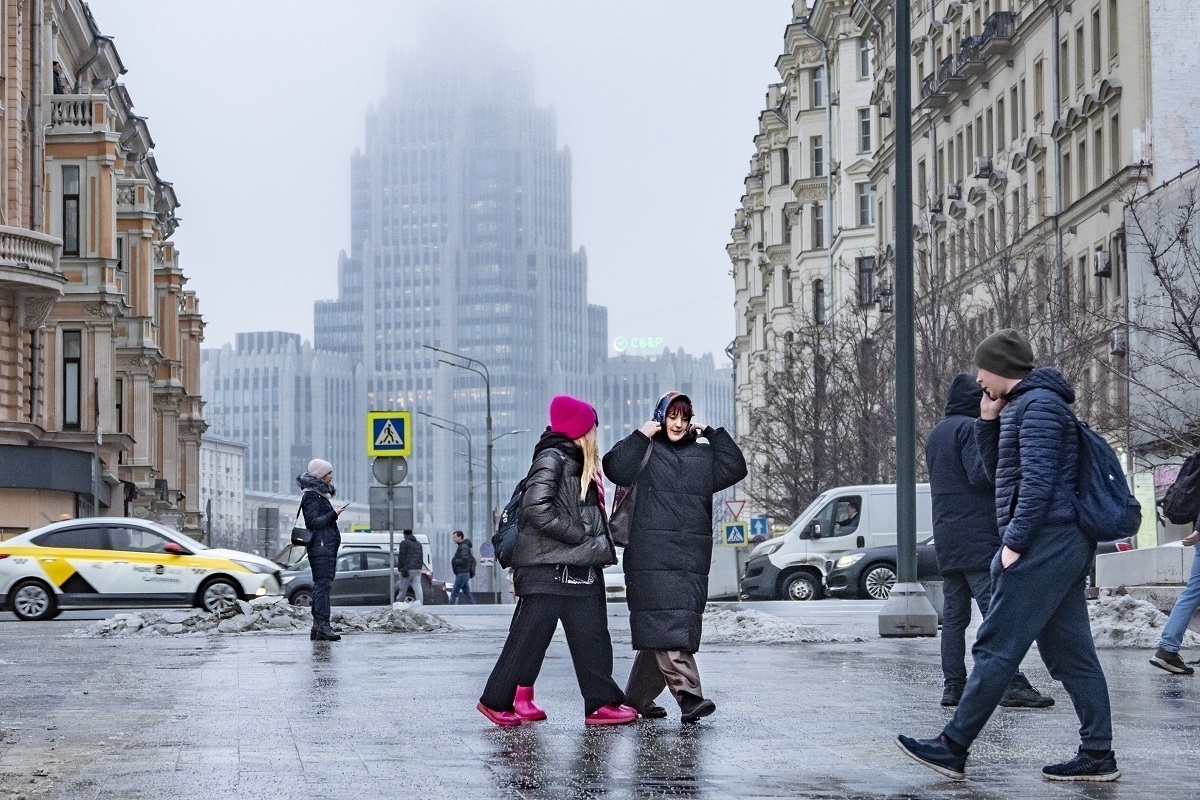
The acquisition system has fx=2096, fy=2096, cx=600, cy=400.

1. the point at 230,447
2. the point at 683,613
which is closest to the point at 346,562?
the point at 683,613

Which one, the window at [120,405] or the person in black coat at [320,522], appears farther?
the window at [120,405]

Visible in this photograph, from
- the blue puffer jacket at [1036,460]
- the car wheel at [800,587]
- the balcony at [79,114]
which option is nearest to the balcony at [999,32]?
the balcony at [79,114]

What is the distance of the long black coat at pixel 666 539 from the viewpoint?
1041cm

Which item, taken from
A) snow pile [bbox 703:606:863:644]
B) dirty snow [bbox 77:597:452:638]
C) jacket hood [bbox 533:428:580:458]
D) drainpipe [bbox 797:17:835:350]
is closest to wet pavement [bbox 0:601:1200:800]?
jacket hood [bbox 533:428:580:458]

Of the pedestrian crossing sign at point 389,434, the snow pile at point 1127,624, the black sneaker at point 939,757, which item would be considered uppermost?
the pedestrian crossing sign at point 389,434

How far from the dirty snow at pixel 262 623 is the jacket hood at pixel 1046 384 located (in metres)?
14.0

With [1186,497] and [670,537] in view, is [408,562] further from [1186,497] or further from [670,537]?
[670,537]

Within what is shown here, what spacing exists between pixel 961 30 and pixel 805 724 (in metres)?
53.5

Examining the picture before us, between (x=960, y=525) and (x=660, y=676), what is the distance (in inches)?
70.4

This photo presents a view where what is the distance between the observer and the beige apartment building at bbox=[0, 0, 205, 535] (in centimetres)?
4162

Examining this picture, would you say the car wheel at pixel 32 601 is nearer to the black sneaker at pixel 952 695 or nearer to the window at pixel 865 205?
the black sneaker at pixel 952 695

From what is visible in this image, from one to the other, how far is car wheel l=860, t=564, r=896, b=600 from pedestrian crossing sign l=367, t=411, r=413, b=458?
379 inches

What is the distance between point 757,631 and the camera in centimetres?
2039

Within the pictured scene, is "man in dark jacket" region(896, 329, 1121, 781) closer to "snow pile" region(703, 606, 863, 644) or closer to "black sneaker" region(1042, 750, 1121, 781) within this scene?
"black sneaker" region(1042, 750, 1121, 781)
